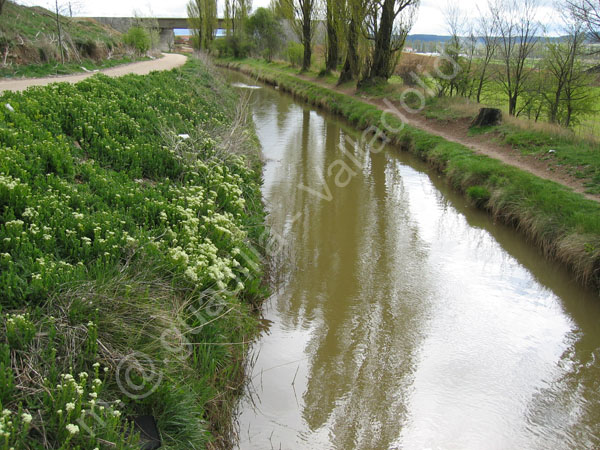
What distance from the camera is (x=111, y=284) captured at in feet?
12.3

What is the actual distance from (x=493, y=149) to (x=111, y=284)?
10.2m

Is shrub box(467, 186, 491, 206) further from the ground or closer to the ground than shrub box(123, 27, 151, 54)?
closer to the ground

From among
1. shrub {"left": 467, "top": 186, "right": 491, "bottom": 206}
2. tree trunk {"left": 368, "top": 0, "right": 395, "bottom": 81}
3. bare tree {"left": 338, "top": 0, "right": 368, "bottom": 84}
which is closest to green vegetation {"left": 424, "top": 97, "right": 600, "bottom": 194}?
shrub {"left": 467, "top": 186, "right": 491, "bottom": 206}

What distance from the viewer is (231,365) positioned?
4062 millimetres

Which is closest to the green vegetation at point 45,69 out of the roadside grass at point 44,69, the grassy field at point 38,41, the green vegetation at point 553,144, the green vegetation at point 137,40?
the roadside grass at point 44,69

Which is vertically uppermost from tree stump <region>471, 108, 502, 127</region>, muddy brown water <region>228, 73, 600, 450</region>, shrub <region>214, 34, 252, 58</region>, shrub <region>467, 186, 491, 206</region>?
shrub <region>214, 34, 252, 58</region>

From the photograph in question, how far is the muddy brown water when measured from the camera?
3.97 meters

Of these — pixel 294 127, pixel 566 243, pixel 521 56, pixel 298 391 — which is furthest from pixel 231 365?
pixel 521 56

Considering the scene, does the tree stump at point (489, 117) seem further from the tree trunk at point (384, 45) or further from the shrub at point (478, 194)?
the tree trunk at point (384, 45)

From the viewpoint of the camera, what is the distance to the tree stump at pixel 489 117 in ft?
43.7

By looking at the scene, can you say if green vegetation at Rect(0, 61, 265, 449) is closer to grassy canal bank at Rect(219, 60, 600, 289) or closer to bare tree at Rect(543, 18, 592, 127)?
grassy canal bank at Rect(219, 60, 600, 289)

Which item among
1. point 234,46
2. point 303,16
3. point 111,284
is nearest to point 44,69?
point 111,284

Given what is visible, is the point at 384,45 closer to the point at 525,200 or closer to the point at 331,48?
the point at 331,48

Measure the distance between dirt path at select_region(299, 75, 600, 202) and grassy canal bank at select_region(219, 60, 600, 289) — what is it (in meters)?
0.32
